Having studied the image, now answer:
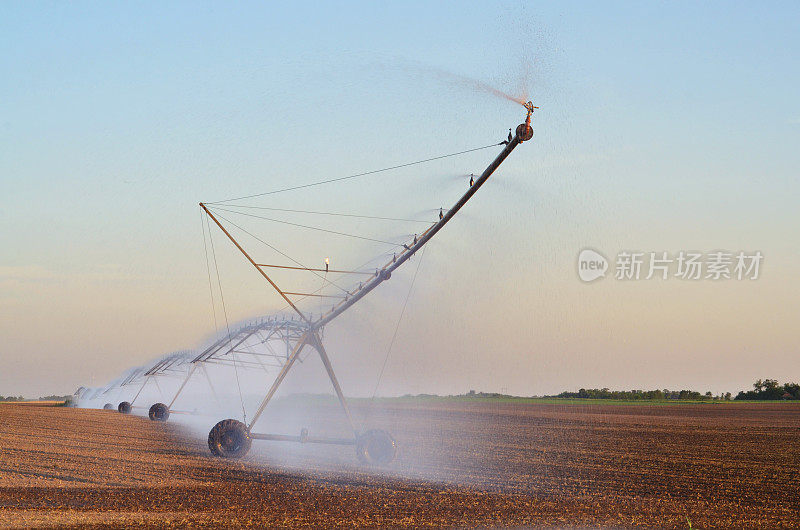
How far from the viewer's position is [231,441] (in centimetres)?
2520

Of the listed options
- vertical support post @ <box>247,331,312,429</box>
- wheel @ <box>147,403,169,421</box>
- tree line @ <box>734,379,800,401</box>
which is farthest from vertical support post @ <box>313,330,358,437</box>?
tree line @ <box>734,379,800,401</box>

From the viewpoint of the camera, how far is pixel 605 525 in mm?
15055

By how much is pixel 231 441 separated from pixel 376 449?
523 cm

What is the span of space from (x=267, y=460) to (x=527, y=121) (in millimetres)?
17397

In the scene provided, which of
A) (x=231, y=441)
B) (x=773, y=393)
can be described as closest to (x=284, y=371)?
(x=231, y=441)

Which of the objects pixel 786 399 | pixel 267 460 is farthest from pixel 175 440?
pixel 786 399

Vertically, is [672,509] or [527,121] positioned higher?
[527,121]

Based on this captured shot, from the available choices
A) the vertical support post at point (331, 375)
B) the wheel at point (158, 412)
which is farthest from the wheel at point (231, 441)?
the wheel at point (158, 412)

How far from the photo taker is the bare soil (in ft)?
50.8

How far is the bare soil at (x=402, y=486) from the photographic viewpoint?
15.5m

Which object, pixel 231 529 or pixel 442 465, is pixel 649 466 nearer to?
pixel 442 465

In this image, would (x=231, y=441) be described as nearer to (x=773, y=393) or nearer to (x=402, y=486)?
(x=402, y=486)

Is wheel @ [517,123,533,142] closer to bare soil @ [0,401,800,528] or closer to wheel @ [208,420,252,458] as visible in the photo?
bare soil @ [0,401,800,528]

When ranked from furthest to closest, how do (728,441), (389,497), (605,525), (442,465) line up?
(728,441) < (442,465) < (389,497) < (605,525)
